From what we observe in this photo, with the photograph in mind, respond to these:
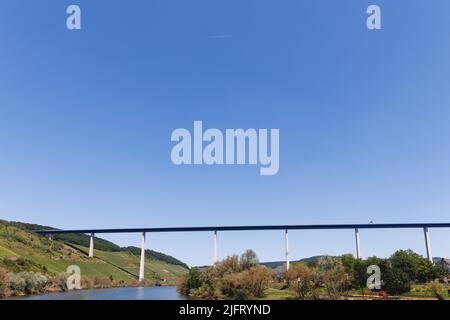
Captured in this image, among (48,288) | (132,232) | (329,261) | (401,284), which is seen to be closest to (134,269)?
(132,232)

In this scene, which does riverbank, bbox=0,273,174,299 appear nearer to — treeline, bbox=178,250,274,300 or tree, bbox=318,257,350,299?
treeline, bbox=178,250,274,300

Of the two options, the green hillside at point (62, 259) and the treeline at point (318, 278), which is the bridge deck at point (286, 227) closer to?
the green hillside at point (62, 259)

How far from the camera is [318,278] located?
5253 cm

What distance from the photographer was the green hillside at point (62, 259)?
80.4m

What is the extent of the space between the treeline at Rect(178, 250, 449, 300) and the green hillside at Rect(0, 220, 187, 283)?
37.5 m

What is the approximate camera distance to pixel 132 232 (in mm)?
114750

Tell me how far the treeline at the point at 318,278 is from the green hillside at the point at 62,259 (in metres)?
37.5

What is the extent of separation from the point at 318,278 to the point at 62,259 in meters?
80.5

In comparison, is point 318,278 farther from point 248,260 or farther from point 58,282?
point 58,282

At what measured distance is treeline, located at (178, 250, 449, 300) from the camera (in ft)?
168

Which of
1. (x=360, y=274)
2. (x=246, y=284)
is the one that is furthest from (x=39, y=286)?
(x=360, y=274)

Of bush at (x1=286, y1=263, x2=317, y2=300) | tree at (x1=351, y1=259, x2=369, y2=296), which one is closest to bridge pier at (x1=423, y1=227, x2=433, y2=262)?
tree at (x1=351, y1=259, x2=369, y2=296)

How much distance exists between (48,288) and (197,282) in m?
26.7
